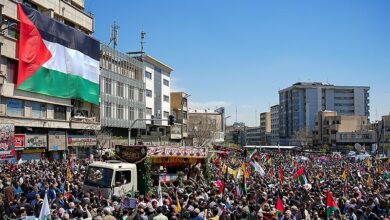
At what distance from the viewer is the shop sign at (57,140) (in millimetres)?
46781

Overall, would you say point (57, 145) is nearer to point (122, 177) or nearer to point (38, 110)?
point (38, 110)

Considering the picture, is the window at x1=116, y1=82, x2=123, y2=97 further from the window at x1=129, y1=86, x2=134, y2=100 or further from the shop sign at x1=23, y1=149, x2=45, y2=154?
the shop sign at x1=23, y1=149, x2=45, y2=154

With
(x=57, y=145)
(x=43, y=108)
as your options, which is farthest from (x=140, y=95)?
(x=43, y=108)

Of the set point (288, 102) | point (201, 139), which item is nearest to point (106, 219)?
point (201, 139)

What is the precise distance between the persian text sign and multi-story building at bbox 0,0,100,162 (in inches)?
92.8

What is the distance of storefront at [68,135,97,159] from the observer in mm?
50969

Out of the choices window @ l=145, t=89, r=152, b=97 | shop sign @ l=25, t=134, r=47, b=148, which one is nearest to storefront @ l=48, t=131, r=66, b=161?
shop sign @ l=25, t=134, r=47, b=148

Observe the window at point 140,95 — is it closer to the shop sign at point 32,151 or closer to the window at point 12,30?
the shop sign at point 32,151

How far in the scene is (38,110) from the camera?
45.6m

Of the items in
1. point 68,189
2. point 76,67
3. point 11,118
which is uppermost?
point 76,67

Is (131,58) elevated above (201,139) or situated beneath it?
elevated above

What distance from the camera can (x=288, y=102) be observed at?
16000 cm

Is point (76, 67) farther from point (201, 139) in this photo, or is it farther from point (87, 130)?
point (201, 139)

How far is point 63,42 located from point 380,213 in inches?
1601
